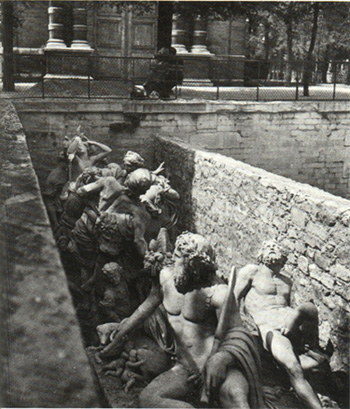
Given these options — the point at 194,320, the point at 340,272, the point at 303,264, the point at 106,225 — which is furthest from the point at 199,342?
the point at 106,225

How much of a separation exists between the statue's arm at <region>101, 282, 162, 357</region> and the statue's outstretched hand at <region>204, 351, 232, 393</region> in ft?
3.71

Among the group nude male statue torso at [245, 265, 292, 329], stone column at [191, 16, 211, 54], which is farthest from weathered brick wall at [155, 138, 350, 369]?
stone column at [191, 16, 211, 54]

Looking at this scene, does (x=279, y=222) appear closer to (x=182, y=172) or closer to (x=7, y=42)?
A: (x=182, y=172)

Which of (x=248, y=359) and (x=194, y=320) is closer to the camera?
(x=248, y=359)

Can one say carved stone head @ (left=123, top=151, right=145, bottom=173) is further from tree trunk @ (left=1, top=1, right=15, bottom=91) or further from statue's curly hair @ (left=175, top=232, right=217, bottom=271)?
tree trunk @ (left=1, top=1, right=15, bottom=91)

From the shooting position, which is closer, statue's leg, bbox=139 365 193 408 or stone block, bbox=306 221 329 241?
statue's leg, bbox=139 365 193 408

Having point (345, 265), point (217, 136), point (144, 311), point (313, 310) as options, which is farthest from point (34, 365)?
point (217, 136)

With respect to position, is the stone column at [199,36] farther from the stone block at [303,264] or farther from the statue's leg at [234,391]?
the statue's leg at [234,391]

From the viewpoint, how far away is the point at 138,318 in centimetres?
554

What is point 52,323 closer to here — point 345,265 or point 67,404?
point 67,404

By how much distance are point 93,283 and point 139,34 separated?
14778 millimetres

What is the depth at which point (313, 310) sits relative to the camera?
6.04m

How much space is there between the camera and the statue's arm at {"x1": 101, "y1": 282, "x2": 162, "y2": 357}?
18.0ft

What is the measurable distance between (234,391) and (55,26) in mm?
16452
